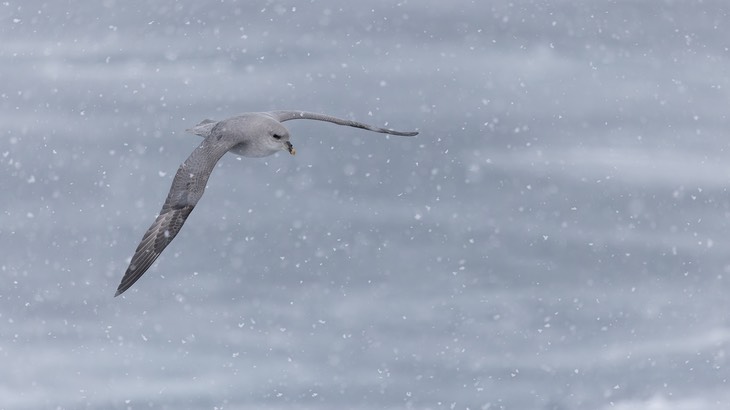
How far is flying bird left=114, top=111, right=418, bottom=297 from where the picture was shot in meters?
17.4

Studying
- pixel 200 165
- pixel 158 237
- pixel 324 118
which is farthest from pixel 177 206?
pixel 324 118

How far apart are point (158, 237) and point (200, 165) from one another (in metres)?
1.09

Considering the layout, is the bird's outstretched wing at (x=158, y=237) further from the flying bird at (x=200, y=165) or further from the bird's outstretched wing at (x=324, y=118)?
the bird's outstretched wing at (x=324, y=118)

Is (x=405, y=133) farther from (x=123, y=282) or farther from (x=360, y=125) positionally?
(x=123, y=282)

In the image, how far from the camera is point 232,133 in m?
18.0

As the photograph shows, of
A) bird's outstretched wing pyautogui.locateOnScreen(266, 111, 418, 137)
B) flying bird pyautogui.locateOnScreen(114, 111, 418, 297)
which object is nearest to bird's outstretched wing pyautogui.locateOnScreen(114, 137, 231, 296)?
flying bird pyautogui.locateOnScreen(114, 111, 418, 297)

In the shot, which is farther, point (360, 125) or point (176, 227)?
point (360, 125)

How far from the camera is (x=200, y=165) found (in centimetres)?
1750

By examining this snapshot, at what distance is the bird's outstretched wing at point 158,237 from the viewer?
57.1 ft

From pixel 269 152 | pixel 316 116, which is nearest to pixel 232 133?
pixel 269 152

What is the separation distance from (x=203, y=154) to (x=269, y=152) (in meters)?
0.98

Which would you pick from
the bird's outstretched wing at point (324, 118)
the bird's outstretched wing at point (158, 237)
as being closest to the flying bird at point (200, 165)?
the bird's outstretched wing at point (158, 237)

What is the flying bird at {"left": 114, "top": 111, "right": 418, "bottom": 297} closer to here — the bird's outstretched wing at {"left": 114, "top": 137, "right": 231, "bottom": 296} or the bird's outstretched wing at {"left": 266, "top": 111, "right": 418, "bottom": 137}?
the bird's outstretched wing at {"left": 114, "top": 137, "right": 231, "bottom": 296}

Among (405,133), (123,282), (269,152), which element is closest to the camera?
(123,282)
